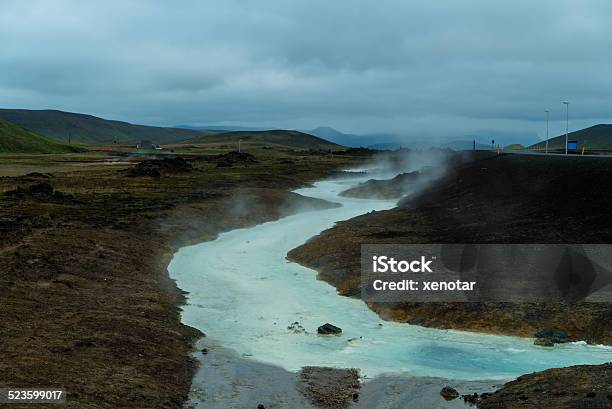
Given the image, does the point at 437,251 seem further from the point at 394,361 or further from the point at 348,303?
the point at 394,361

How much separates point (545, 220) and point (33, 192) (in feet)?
197

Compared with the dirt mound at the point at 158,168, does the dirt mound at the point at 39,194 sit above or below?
below

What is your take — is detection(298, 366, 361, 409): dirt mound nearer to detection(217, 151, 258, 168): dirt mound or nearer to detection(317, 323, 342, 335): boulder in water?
detection(317, 323, 342, 335): boulder in water

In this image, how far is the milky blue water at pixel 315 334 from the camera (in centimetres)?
2847

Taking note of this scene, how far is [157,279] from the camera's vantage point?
144ft

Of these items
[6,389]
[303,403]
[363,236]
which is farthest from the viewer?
[363,236]

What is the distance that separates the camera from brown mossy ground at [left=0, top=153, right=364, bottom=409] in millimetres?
23500

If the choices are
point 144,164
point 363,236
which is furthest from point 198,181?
point 363,236

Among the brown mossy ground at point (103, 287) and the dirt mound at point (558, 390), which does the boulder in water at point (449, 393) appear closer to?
the dirt mound at point (558, 390)

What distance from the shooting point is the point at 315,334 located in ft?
108

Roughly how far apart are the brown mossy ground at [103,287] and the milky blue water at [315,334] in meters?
2.24

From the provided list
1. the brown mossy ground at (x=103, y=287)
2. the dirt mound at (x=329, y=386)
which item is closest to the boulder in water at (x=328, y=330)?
the dirt mound at (x=329, y=386)

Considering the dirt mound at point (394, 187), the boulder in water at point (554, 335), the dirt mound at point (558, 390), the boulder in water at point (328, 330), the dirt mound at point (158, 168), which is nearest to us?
the dirt mound at point (558, 390)

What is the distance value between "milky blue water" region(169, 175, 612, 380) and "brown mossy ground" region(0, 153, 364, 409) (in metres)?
2.24
